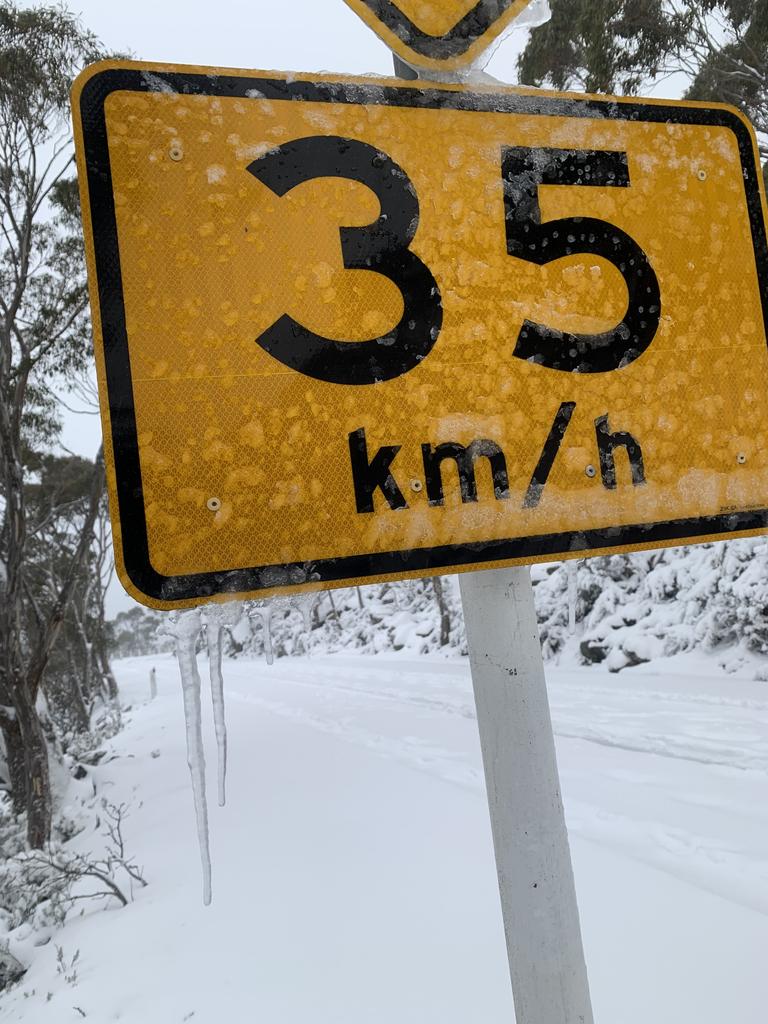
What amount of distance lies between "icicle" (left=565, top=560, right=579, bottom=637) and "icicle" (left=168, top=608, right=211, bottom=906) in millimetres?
12598

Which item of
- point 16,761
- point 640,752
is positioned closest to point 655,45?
point 640,752

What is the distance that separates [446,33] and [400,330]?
34 cm

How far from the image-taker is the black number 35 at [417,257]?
695 millimetres

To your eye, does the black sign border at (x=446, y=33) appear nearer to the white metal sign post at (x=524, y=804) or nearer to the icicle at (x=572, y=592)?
the white metal sign post at (x=524, y=804)

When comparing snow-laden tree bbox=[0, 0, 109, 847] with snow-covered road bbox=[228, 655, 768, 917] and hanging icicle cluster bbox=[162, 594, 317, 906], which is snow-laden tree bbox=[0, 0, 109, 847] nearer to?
snow-covered road bbox=[228, 655, 768, 917]

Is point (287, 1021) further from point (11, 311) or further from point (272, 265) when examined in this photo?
point (11, 311)

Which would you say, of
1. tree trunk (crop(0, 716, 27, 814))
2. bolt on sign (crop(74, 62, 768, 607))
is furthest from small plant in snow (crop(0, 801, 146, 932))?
bolt on sign (crop(74, 62, 768, 607))

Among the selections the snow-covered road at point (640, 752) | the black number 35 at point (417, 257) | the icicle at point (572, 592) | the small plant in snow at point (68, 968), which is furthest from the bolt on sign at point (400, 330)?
the icicle at point (572, 592)

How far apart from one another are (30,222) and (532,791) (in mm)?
9112

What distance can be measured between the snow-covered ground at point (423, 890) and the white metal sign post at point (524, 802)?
84.4 inches

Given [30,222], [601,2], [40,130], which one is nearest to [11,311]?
[30,222]

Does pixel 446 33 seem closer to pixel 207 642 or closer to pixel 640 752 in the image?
pixel 207 642

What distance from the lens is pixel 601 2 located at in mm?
8398

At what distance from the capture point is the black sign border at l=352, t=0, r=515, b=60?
0.76 meters
